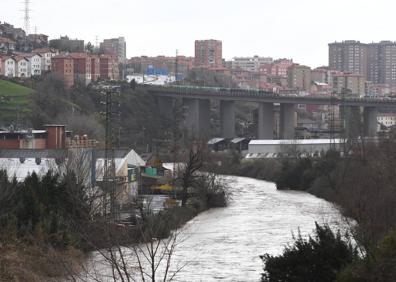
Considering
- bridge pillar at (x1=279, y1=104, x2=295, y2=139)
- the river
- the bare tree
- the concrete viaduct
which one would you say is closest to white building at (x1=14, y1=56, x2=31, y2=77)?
the concrete viaduct

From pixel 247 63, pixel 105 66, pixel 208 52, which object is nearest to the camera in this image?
pixel 105 66

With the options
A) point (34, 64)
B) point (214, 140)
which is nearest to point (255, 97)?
point (214, 140)

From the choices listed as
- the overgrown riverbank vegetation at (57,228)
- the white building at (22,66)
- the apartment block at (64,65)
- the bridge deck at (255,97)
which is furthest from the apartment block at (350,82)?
the overgrown riverbank vegetation at (57,228)

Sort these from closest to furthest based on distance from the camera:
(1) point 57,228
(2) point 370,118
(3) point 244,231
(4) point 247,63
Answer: (1) point 57,228 < (3) point 244,231 < (2) point 370,118 < (4) point 247,63

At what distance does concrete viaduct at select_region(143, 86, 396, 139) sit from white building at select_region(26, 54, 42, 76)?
813cm

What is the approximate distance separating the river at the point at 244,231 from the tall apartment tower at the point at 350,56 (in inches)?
4149

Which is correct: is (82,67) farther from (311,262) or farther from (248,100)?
(311,262)

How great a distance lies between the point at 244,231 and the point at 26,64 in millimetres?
46579

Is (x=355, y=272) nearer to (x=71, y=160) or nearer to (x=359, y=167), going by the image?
(x=71, y=160)

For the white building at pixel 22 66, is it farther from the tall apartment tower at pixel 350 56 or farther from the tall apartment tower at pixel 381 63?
the tall apartment tower at pixel 381 63

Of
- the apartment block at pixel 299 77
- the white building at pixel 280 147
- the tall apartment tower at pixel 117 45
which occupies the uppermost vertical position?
the tall apartment tower at pixel 117 45

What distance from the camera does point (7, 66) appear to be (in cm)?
6444

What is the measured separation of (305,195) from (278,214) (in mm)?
7765

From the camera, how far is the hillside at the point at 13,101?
45388 mm
